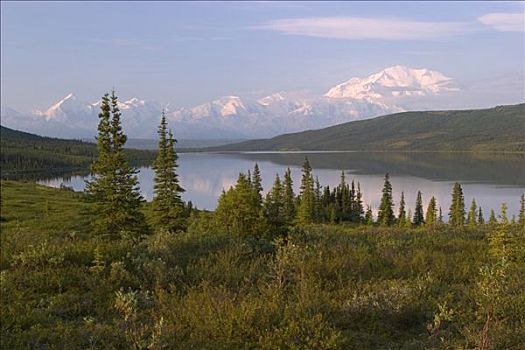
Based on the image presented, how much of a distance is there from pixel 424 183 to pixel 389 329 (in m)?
170

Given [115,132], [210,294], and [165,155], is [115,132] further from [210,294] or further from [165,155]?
[210,294]

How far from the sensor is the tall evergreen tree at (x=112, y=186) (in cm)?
2605

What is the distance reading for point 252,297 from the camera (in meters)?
6.80

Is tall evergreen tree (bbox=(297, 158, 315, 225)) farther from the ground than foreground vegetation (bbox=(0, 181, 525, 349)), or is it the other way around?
foreground vegetation (bbox=(0, 181, 525, 349))

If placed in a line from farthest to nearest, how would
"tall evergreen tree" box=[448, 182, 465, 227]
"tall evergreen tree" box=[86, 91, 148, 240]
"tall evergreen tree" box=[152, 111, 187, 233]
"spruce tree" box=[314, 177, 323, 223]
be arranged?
"tall evergreen tree" box=[448, 182, 465, 227], "spruce tree" box=[314, 177, 323, 223], "tall evergreen tree" box=[152, 111, 187, 233], "tall evergreen tree" box=[86, 91, 148, 240]

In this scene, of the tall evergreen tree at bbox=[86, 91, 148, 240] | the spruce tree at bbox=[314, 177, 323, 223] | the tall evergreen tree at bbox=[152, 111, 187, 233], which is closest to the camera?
the tall evergreen tree at bbox=[86, 91, 148, 240]

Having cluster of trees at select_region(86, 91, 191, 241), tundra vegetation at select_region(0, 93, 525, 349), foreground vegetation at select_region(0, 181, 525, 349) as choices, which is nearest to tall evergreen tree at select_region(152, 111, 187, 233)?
cluster of trees at select_region(86, 91, 191, 241)

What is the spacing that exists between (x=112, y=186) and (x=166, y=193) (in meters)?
8.20

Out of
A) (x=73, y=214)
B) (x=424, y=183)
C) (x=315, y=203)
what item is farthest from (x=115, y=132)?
(x=424, y=183)

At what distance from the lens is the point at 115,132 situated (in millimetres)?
27578

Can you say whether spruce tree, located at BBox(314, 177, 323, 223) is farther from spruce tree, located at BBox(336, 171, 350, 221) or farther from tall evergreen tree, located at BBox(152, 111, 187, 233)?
tall evergreen tree, located at BBox(152, 111, 187, 233)

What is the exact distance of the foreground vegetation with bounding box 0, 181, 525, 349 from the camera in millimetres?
5613

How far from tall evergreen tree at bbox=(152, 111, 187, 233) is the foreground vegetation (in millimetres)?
23198

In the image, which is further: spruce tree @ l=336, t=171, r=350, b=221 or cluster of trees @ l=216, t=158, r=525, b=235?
spruce tree @ l=336, t=171, r=350, b=221
